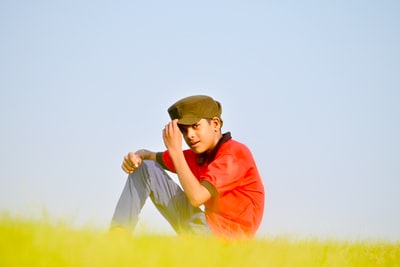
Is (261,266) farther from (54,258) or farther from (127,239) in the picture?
(54,258)

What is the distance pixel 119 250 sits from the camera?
2250 millimetres

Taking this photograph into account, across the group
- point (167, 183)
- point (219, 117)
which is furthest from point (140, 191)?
point (219, 117)

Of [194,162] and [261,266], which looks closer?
[261,266]

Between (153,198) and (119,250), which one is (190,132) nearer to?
(153,198)

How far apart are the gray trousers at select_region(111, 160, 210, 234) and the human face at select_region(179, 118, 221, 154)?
33cm

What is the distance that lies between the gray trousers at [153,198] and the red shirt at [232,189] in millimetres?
180

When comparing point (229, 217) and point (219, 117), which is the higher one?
point (219, 117)

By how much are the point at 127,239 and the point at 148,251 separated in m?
0.18

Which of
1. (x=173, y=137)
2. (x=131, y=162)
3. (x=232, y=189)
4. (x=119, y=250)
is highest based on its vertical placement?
(x=173, y=137)

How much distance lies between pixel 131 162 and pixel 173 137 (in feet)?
1.45

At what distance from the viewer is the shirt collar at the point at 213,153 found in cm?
396

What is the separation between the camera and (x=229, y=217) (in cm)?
379

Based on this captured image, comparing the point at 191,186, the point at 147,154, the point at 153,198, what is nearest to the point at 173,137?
the point at 191,186

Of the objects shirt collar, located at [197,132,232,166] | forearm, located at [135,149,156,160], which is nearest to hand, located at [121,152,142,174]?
shirt collar, located at [197,132,232,166]
